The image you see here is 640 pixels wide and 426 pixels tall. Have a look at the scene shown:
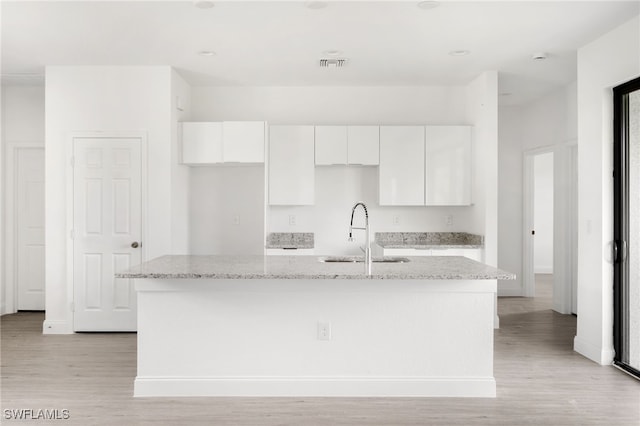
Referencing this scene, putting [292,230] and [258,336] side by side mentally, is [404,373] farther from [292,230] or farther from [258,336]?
[292,230]

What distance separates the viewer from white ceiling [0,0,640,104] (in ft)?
11.5

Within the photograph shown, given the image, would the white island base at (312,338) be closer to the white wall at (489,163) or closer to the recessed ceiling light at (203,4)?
the recessed ceiling light at (203,4)

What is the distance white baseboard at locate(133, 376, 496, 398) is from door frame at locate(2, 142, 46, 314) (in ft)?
11.7

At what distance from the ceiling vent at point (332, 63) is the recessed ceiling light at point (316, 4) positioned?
1.22 meters

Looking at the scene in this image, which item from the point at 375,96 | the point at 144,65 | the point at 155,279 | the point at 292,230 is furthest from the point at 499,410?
the point at 144,65

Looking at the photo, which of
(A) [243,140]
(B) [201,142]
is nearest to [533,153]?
(A) [243,140]

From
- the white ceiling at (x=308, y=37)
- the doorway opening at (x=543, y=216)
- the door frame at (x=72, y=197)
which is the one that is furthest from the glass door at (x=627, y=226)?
the doorway opening at (x=543, y=216)

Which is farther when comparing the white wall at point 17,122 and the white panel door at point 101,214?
the white wall at point 17,122

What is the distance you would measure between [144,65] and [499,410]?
4.33 meters

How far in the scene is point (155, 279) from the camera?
128 inches

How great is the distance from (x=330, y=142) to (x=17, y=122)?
12.1 feet

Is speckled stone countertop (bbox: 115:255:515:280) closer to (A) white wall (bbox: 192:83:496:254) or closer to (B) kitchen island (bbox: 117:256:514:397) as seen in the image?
(B) kitchen island (bbox: 117:256:514:397)

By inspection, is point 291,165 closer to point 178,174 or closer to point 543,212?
point 178,174

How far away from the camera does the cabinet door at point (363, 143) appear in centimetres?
546
